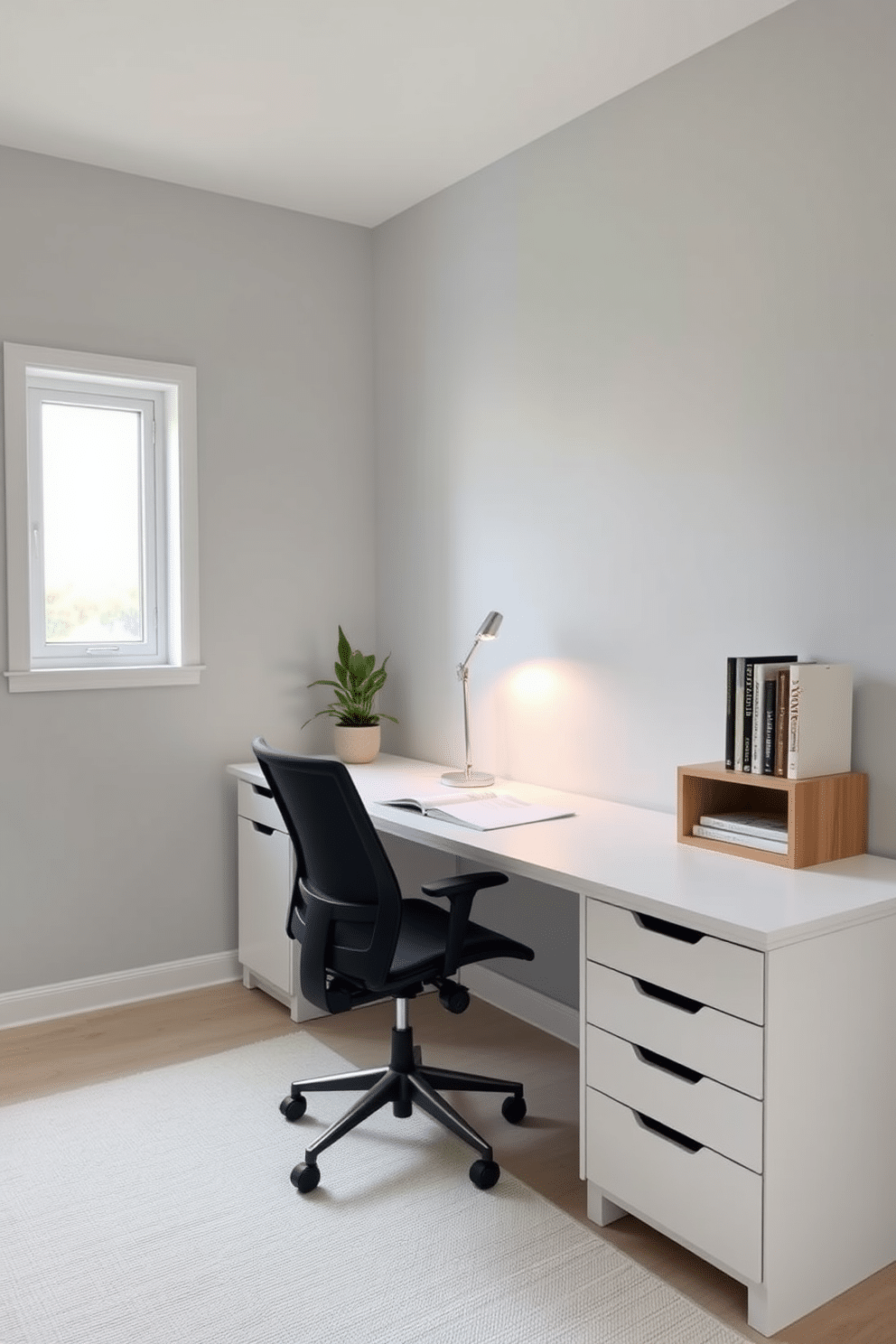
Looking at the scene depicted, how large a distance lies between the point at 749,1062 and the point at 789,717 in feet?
2.27

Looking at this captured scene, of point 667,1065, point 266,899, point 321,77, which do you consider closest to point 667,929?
point 667,1065

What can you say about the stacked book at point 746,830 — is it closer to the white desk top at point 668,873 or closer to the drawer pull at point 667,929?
the white desk top at point 668,873

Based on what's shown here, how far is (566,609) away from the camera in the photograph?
2979 mm

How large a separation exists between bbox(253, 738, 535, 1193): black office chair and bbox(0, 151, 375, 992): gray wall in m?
1.10

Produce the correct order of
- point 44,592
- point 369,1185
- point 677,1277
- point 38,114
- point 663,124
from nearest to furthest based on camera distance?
point 677,1277 → point 369,1185 → point 663,124 → point 38,114 → point 44,592

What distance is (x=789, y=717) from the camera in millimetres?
2121

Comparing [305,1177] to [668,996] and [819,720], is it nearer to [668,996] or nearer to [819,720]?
[668,996]

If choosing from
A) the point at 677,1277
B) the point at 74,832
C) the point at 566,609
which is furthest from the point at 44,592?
the point at 677,1277

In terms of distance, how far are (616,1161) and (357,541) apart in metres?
2.34

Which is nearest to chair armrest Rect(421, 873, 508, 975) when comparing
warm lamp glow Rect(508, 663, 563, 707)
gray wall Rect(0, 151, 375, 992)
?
warm lamp glow Rect(508, 663, 563, 707)

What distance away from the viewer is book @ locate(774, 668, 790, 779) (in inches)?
84.0

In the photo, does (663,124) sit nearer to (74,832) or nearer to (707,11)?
(707,11)

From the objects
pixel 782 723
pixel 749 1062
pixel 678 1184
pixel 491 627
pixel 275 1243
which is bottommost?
pixel 275 1243

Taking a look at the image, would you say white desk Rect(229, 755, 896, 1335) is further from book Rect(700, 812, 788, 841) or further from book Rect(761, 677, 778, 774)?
book Rect(761, 677, 778, 774)
